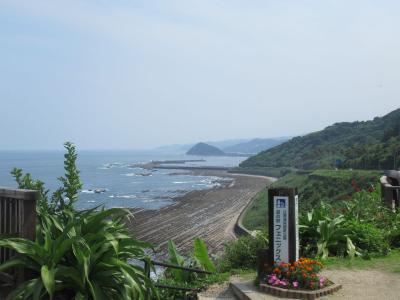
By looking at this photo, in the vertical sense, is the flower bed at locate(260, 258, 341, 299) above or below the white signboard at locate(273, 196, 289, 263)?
below

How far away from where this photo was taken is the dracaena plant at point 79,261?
17.0ft

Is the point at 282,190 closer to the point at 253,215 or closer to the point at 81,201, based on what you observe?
the point at 253,215

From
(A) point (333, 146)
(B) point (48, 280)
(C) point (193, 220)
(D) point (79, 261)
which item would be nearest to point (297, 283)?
(D) point (79, 261)

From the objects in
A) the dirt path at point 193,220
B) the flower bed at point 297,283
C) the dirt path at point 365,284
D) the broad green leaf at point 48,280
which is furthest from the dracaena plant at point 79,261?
the dirt path at point 193,220

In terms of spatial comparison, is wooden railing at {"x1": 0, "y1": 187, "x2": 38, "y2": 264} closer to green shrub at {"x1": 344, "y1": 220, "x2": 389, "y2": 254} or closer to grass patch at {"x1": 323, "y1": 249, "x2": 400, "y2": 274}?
grass patch at {"x1": 323, "y1": 249, "x2": 400, "y2": 274}

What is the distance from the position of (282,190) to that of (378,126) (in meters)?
164

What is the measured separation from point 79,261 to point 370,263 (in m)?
5.07

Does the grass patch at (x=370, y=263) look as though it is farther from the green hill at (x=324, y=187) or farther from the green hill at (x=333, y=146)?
the green hill at (x=333, y=146)

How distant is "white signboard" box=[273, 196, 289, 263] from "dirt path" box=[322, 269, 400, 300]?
83cm

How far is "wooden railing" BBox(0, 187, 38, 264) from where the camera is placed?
545 centimetres

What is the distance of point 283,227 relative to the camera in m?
7.16

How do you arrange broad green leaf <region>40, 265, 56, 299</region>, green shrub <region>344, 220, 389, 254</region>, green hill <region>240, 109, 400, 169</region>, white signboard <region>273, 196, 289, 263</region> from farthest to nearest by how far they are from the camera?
green hill <region>240, 109, 400, 169</region> → green shrub <region>344, 220, 389, 254</region> → white signboard <region>273, 196, 289, 263</region> → broad green leaf <region>40, 265, 56, 299</region>

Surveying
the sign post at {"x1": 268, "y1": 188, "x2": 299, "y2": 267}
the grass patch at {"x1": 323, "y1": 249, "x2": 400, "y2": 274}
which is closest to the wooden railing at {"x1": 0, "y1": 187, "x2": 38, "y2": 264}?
the sign post at {"x1": 268, "y1": 188, "x2": 299, "y2": 267}

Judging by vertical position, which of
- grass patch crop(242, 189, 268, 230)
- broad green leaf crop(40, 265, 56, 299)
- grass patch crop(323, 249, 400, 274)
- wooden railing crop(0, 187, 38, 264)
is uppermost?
wooden railing crop(0, 187, 38, 264)
